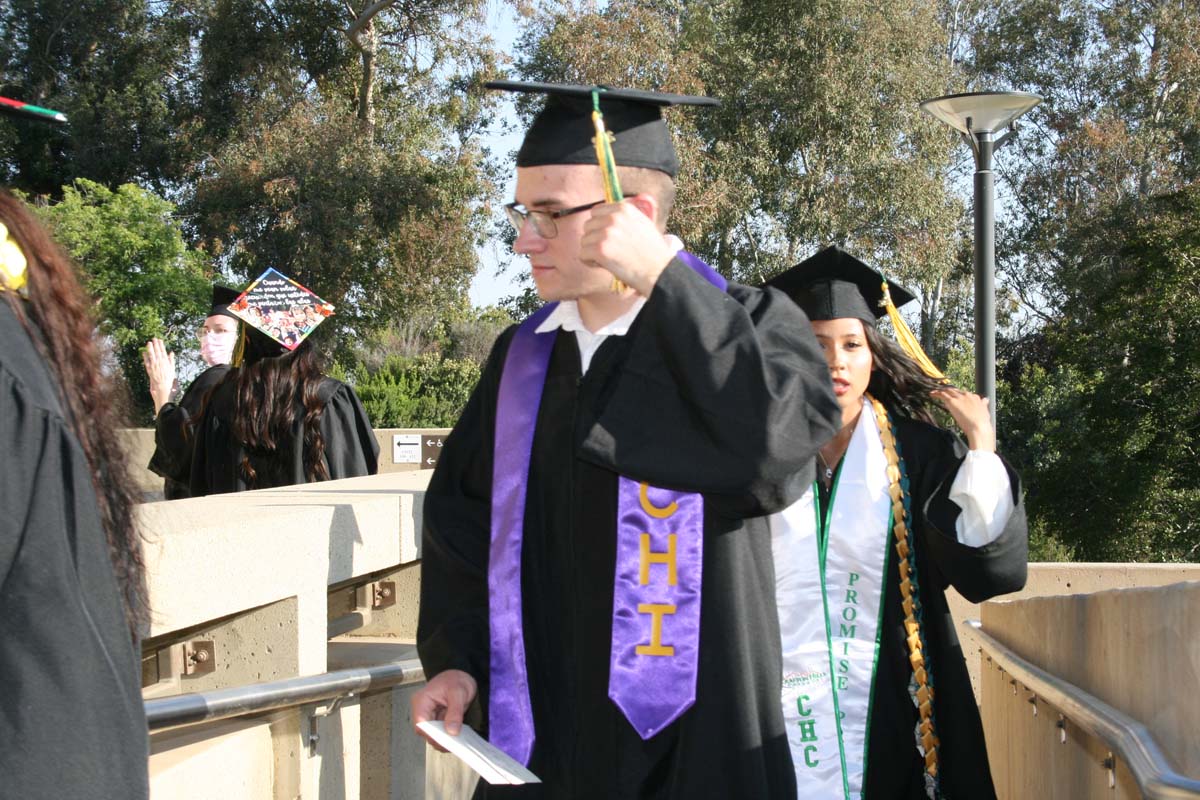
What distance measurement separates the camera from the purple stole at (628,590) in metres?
2.26

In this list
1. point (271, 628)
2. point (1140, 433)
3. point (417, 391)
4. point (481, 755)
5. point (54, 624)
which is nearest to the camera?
point (54, 624)

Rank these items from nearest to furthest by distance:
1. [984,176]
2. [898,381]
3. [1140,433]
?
[898,381], [984,176], [1140,433]

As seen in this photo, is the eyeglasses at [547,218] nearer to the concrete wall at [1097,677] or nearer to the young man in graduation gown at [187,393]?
the concrete wall at [1097,677]

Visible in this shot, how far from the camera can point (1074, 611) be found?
3811 millimetres

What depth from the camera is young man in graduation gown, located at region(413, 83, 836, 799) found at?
6.72 ft

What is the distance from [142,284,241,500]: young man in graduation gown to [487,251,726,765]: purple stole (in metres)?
4.07

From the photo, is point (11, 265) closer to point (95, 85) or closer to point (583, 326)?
point (583, 326)

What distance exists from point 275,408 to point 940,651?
13.1ft

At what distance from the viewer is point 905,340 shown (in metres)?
3.70

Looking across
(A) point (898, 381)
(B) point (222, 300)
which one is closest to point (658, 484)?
(A) point (898, 381)

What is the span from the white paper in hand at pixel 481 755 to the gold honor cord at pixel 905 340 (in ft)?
5.73

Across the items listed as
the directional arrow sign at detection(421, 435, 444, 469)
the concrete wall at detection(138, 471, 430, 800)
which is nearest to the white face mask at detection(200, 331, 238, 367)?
the concrete wall at detection(138, 471, 430, 800)

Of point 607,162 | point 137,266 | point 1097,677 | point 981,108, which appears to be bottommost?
point 1097,677

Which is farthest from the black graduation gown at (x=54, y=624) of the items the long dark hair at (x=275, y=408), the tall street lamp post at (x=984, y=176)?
the tall street lamp post at (x=984, y=176)
